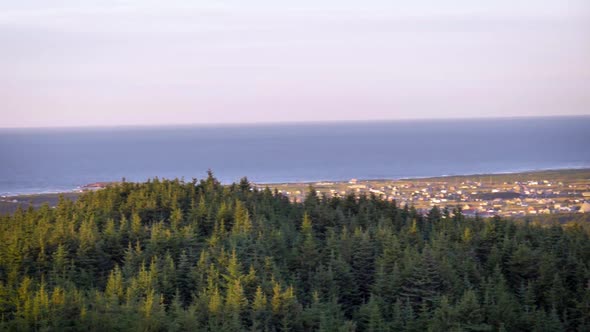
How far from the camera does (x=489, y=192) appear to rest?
49062mm

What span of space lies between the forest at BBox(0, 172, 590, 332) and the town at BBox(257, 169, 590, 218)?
1060 cm

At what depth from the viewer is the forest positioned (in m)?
15.2

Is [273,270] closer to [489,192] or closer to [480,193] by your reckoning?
[480,193]

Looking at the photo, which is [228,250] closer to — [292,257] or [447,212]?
[292,257]

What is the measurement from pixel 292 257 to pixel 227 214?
13.0 ft

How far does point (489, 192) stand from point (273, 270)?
34.6 meters

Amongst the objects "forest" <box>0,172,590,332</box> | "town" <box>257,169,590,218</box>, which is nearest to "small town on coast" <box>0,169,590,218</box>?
"town" <box>257,169,590,218</box>

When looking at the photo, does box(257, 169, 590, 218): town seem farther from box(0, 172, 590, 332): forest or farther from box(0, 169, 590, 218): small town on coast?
box(0, 172, 590, 332): forest

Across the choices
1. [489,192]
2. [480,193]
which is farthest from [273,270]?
[489,192]

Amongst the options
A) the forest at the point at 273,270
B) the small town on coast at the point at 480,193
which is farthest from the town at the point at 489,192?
the forest at the point at 273,270

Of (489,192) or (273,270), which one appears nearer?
(273,270)

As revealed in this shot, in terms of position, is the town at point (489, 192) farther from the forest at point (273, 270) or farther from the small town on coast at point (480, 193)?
the forest at point (273, 270)

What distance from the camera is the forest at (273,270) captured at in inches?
599

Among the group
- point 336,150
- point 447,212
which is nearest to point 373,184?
point 447,212
